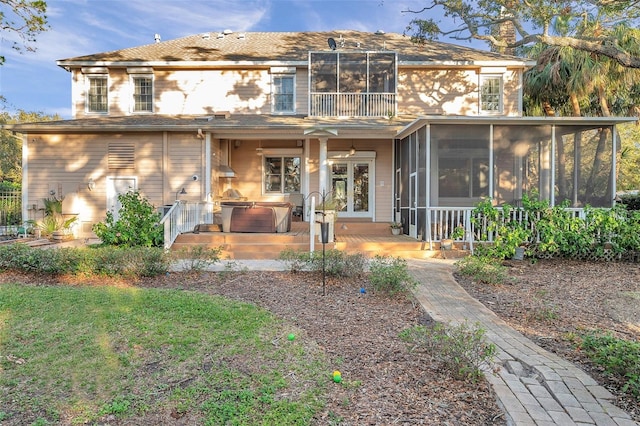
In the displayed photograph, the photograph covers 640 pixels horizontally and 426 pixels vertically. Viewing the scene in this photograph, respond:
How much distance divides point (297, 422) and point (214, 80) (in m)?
14.1

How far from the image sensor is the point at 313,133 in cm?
1162

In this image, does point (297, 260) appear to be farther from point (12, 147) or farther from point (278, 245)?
point (12, 147)

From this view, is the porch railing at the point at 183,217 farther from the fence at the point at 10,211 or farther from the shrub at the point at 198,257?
the fence at the point at 10,211

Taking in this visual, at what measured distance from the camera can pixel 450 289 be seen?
6344mm

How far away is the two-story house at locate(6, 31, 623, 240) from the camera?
9.92m

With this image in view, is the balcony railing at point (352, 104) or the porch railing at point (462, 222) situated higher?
the balcony railing at point (352, 104)

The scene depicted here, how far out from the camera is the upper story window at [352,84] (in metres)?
13.7

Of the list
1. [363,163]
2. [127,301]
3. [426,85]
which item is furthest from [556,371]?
[426,85]

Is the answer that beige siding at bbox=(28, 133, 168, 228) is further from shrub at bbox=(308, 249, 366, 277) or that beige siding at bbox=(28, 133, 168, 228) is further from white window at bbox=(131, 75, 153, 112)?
shrub at bbox=(308, 249, 366, 277)

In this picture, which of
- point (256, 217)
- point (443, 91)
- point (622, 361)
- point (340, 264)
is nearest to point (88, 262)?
point (340, 264)

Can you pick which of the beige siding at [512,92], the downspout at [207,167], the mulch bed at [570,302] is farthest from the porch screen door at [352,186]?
the mulch bed at [570,302]

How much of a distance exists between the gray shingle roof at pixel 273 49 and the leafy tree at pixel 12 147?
72.6 ft

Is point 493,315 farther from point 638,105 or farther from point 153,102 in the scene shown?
point 638,105

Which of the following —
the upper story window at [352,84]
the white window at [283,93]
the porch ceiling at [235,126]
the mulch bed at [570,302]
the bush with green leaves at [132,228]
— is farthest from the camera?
the white window at [283,93]
